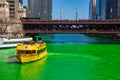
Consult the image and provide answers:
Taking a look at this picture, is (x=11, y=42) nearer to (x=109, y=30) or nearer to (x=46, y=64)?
(x=46, y=64)

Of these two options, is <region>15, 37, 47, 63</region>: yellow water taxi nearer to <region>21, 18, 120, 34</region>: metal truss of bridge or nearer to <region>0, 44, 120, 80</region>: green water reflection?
<region>0, 44, 120, 80</region>: green water reflection

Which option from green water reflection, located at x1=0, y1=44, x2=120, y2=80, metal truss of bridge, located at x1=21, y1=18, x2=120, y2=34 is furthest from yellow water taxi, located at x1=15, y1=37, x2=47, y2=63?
metal truss of bridge, located at x1=21, y1=18, x2=120, y2=34

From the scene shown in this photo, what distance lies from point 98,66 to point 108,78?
12465 millimetres

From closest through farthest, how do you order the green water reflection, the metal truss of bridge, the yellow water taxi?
the green water reflection → the yellow water taxi → the metal truss of bridge

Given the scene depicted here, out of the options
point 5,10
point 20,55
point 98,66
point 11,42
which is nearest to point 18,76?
point 20,55

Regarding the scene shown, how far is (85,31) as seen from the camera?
14638cm

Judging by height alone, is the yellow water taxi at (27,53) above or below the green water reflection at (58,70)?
above

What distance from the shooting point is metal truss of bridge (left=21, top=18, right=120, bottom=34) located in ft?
472

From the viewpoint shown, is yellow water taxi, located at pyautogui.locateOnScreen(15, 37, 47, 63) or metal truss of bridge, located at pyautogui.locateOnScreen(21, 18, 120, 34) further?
metal truss of bridge, located at pyautogui.locateOnScreen(21, 18, 120, 34)

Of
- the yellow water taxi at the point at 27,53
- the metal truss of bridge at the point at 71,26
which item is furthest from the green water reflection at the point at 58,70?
the metal truss of bridge at the point at 71,26

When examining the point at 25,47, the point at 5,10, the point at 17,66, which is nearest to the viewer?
the point at 17,66

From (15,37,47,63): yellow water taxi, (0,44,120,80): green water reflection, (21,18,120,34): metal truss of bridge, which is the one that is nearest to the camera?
(0,44,120,80): green water reflection

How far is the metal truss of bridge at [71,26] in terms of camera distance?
472 feet

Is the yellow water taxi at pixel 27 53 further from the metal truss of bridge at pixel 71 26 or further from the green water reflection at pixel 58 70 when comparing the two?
the metal truss of bridge at pixel 71 26
